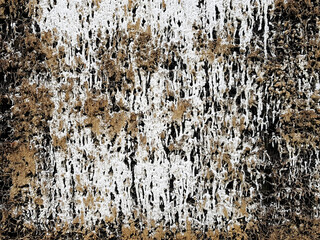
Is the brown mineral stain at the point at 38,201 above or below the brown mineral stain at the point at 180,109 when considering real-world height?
below

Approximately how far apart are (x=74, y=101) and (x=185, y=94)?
0.98 feet

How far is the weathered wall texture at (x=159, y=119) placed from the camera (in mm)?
749

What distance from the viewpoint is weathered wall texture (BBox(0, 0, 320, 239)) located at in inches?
29.5

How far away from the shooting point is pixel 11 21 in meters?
0.76

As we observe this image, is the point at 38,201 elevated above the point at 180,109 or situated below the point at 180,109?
below

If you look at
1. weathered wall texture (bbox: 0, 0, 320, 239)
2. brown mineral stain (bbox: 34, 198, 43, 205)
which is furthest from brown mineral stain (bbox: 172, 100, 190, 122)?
brown mineral stain (bbox: 34, 198, 43, 205)

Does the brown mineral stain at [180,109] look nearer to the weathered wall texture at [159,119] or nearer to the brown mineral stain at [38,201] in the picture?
the weathered wall texture at [159,119]

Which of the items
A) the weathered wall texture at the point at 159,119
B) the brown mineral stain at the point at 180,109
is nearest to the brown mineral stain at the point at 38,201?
the weathered wall texture at the point at 159,119

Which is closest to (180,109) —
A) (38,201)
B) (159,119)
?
(159,119)

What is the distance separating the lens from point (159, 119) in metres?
0.76

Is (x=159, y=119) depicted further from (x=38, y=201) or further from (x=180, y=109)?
(x=38, y=201)

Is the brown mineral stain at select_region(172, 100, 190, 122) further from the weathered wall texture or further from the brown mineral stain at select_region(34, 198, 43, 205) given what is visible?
the brown mineral stain at select_region(34, 198, 43, 205)

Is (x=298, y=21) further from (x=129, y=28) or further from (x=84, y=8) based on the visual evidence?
(x=84, y=8)

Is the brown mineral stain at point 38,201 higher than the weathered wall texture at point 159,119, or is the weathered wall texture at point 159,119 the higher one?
the weathered wall texture at point 159,119
